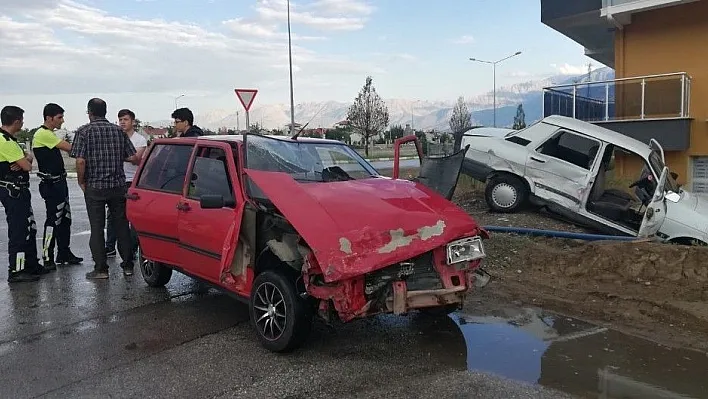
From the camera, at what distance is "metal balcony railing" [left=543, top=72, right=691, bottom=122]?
44.3ft

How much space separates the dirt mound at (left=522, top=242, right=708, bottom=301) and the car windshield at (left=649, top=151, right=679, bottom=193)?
190 centimetres

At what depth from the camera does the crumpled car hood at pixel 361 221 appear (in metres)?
4.36

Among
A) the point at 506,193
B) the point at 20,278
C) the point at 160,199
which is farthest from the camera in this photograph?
the point at 506,193

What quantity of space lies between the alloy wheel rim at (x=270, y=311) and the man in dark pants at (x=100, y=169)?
3.20 m

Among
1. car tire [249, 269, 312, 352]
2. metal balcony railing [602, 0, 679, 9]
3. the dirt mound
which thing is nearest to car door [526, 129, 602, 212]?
the dirt mound

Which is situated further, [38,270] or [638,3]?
[638,3]

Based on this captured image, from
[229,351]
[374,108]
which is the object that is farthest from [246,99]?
[374,108]

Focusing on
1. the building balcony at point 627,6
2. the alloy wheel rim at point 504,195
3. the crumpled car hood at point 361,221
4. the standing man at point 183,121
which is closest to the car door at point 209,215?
the crumpled car hood at point 361,221

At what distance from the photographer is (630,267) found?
275 inches

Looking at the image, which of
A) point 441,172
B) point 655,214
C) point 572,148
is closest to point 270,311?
point 441,172

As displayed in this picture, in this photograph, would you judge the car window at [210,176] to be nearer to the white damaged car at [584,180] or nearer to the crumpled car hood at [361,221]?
the crumpled car hood at [361,221]

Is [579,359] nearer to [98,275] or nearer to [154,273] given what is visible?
[154,273]

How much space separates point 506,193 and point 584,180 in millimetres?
1404

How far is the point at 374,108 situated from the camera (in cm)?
4538
